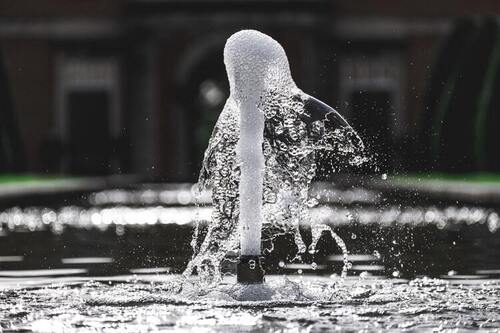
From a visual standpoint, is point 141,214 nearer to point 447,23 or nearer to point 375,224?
point 375,224

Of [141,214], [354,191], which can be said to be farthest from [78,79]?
[141,214]

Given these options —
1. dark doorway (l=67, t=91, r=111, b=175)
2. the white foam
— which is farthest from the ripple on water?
dark doorway (l=67, t=91, r=111, b=175)

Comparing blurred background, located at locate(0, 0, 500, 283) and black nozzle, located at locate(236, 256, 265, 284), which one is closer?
black nozzle, located at locate(236, 256, 265, 284)

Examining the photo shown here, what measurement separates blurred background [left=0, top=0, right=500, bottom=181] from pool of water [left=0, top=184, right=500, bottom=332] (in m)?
14.6

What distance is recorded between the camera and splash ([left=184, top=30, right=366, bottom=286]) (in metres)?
9.06

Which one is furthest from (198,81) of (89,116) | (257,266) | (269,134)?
(257,266)

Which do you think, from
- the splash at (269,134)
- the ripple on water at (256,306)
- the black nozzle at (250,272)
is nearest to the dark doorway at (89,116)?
the splash at (269,134)

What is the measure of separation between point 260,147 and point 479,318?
1874 mm

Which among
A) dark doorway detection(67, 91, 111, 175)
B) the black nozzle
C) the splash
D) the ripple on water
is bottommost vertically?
the ripple on water

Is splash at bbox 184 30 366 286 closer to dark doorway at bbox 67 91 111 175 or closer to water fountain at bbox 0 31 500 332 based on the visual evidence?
water fountain at bbox 0 31 500 332

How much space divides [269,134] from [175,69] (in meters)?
25.8

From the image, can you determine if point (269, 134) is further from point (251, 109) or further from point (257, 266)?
point (257, 266)

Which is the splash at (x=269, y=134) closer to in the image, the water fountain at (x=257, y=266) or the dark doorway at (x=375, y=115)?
the water fountain at (x=257, y=266)

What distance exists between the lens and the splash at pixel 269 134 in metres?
9.06
